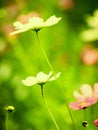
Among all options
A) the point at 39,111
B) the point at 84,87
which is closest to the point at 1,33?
the point at 39,111

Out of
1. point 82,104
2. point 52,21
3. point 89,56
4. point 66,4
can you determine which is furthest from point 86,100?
point 66,4

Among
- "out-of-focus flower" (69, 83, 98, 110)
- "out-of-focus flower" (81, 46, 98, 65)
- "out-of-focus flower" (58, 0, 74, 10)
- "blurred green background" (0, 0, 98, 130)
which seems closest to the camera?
"out-of-focus flower" (69, 83, 98, 110)

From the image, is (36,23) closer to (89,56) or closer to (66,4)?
(89,56)

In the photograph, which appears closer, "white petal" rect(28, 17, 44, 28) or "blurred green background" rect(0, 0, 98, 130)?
"white petal" rect(28, 17, 44, 28)

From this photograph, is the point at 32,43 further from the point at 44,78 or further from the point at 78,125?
the point at 44,78

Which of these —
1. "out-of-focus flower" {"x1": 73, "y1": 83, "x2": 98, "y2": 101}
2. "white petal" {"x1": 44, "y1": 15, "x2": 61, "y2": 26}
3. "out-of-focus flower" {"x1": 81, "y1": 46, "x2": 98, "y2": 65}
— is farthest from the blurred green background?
"white petal" {"x1": 44, "y1": 15, "x2": 61, "y2": 26}

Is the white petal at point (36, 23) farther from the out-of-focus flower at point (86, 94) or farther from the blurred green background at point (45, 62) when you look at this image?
the blurred green background at point (45, 62)

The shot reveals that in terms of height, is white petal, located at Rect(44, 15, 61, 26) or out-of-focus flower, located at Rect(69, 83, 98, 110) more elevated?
white petal, located at Rect(44, 15, 61, 26)

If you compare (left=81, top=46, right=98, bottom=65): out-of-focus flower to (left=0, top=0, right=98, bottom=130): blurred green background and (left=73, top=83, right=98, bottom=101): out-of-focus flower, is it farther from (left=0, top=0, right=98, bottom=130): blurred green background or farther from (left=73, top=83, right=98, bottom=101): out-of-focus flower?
(left=73, top=83, right=98, bottom=101): out-of-focus flower

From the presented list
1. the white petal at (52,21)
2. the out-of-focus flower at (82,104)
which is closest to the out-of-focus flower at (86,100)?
the out-of-focus flower at (82,104)
